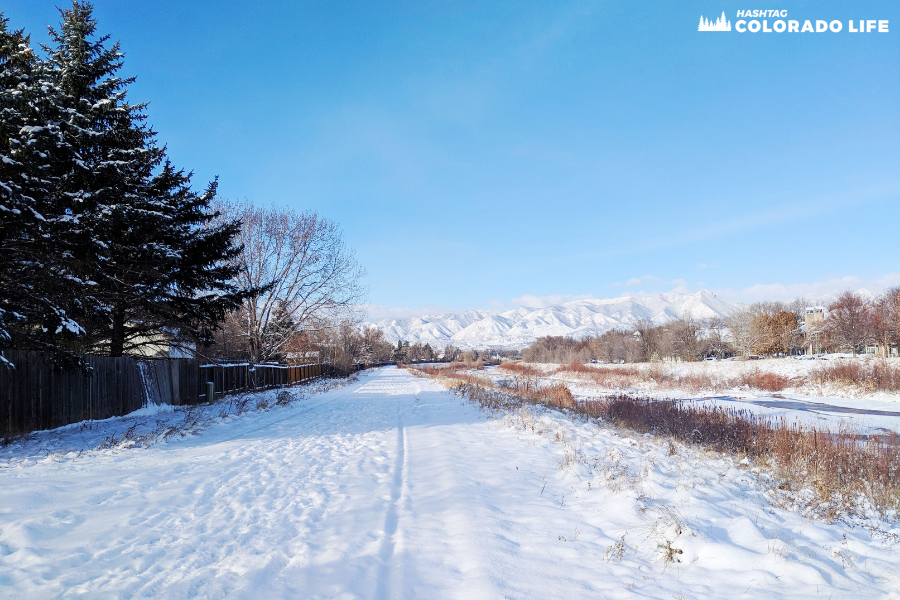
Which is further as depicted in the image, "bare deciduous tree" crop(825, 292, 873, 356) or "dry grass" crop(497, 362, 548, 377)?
"bare deciduous tree" crop(825, 292, 873, 356)

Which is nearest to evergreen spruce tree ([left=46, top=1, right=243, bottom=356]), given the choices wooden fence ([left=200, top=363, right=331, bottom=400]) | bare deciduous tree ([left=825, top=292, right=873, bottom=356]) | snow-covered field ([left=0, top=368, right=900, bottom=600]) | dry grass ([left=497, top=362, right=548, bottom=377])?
wooden fence ([left=200, top=363, right=331, bottom=400])

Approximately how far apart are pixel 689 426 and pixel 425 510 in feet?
33.4

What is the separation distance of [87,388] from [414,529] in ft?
36.5

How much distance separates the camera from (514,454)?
855cm

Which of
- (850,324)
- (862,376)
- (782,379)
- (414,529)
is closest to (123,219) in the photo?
(414,529)

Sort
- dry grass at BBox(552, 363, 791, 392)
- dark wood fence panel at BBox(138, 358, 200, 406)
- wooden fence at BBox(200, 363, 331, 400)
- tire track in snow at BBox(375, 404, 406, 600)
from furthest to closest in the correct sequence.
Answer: dry grass at BBox(552, 363, 791, 392)
wooden fence at BBox(200, 363, 331, 400)
dark wood fence panel at BBox(138, 358, 200, 406)
tire track in snow at BBox(375, 404, 406, 600)

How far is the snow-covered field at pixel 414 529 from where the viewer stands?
365 cm

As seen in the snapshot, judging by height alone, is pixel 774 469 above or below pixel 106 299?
below

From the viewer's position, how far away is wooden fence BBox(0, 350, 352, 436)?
9.62 metres

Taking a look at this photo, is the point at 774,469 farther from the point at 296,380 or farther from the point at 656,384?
the point at 296,380

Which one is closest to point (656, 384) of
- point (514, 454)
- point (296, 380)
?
point (296, 380)

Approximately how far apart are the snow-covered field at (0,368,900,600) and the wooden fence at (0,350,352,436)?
4.66 ft

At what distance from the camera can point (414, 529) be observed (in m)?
4.86

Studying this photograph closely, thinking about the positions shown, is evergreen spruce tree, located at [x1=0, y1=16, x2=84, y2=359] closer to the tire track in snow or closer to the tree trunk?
→ the tree trunk
